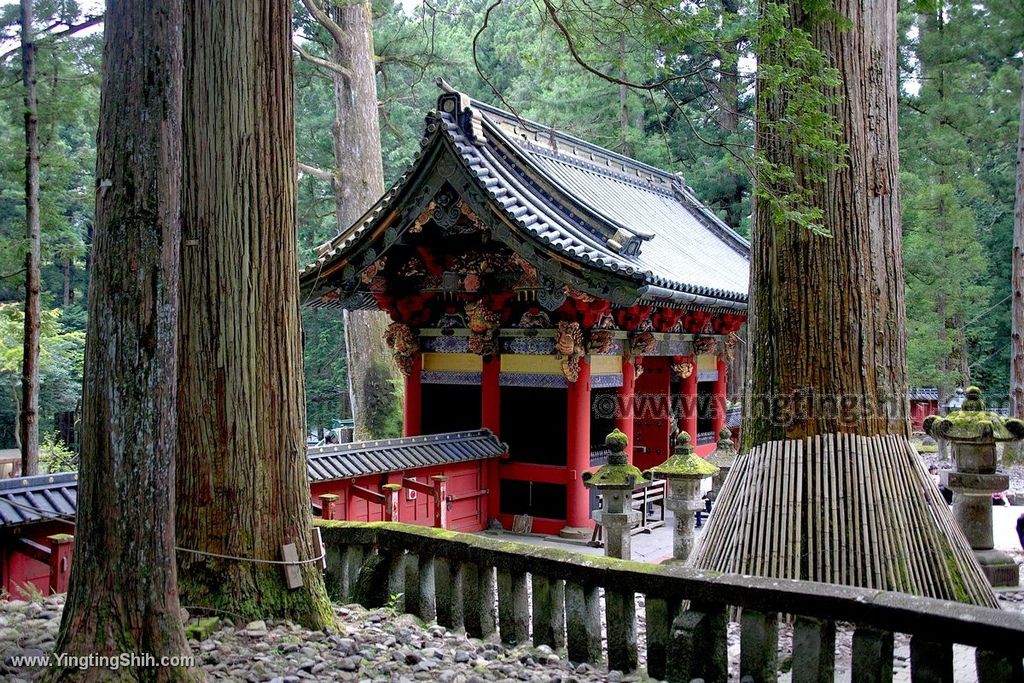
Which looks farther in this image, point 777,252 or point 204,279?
point 777,252

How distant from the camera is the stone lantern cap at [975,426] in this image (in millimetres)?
8148

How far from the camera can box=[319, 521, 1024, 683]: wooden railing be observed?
3582 mm

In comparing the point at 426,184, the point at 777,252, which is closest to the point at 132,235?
the point at 777,252

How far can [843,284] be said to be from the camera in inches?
245

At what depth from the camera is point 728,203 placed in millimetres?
25906

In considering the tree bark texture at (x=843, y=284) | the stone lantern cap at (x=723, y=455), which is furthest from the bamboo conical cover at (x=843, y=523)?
the stone lantern cap at (x=723, y=455)

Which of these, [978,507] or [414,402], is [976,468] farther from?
[414,402]

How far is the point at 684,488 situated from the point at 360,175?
10907 mm

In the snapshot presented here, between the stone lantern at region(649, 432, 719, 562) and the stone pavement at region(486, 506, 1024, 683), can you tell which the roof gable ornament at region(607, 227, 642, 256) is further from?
the stone pavement at region(486, 506, 1024, 683)

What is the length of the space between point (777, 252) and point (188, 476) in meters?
4.38

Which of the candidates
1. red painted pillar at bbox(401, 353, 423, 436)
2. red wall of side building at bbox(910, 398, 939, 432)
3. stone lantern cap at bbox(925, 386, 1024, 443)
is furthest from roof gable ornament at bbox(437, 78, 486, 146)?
red wall of side building at bbox(910, 398, 939, 432)

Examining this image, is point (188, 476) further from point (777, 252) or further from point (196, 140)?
point (777, 252)

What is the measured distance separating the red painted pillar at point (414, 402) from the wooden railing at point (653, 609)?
257 inches

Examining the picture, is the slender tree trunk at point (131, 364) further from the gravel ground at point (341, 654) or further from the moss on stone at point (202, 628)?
the moss on stone at point (202, 628)
